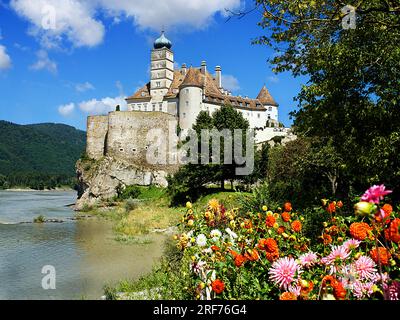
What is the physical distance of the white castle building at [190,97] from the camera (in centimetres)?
5462

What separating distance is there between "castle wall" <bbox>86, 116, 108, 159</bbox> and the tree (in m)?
43.3

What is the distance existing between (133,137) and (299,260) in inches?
1849

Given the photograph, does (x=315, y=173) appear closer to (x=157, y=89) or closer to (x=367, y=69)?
(x=367, y=69)

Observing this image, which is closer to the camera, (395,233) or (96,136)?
(395,233)

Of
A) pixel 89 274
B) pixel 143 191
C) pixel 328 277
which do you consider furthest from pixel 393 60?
pixel 143 191

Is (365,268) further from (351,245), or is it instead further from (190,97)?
(190,97)

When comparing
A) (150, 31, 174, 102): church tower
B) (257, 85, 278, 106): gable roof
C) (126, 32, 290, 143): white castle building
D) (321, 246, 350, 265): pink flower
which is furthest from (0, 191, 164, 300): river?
(257, 85, 278, 106): gable roof

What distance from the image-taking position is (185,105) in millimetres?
54688

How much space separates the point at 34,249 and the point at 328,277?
2148cm

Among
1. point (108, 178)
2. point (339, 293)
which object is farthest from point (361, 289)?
point (108, 178)

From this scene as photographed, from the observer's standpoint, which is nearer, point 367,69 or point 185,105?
point 367,69

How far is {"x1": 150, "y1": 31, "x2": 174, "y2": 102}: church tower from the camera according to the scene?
61031 millimetres

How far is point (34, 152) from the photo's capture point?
16275 cm

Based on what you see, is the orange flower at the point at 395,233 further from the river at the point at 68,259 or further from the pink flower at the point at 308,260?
the river at the point at 68,259
